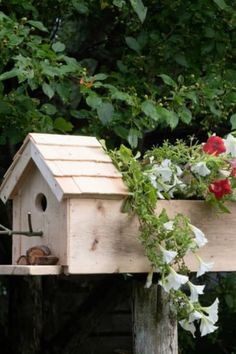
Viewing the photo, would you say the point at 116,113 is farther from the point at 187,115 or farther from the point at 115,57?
the point at 115,57

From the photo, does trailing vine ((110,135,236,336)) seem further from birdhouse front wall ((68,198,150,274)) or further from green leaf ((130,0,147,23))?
green leaf ((130,0,147,23))

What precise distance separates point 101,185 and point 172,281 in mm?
352

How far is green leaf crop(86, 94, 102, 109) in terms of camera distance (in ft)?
11.6

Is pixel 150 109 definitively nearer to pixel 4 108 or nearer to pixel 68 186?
pixel 4 108

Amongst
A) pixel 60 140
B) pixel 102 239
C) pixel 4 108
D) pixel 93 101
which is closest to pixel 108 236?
pixel 102 239

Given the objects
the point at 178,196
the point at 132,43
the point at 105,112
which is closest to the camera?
the point at 178,196

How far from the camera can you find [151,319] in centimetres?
284

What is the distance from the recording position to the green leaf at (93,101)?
11.6 ft

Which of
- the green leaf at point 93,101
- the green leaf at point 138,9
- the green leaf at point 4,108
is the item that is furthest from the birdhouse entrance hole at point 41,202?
the green leaf at point 138,9

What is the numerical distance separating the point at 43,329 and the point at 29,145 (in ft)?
7.20

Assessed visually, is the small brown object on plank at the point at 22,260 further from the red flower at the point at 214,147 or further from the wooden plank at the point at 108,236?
the red flower at the point at 214,147

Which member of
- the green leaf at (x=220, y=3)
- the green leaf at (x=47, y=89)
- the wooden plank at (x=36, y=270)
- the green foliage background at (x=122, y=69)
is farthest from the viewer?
the green leaf at (x=220, y=3)

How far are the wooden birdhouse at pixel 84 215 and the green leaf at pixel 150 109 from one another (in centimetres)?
65

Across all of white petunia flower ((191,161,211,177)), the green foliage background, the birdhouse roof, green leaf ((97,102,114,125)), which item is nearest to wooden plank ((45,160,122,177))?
the birdhouse roof
